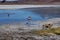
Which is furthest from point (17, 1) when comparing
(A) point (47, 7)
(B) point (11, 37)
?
(B) point (11, 37)

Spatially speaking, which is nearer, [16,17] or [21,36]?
[21,36]

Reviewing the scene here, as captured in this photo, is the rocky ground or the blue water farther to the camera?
the blue water

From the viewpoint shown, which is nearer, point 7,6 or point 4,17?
point 4,17

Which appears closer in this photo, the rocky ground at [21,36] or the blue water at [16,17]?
the rocky ground at [21,36]

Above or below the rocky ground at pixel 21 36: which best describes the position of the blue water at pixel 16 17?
below

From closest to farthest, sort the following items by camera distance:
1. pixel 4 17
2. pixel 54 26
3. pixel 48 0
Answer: pixel 54 26 < pixel 4 17 < pixel 48 0

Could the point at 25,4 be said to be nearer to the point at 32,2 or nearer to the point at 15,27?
the point at 32,2

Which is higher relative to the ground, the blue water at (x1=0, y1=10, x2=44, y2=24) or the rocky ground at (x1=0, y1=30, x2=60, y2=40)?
the rocky ground at (x1=0, y1=30, x2=60, y2=40)

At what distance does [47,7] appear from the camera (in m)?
9.88

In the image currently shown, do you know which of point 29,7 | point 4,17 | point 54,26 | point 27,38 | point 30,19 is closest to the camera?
point 27,38

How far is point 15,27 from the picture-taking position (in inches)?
275

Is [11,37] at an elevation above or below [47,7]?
above

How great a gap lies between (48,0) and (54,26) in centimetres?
374

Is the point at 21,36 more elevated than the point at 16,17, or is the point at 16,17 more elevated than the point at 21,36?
the point at 21,36
